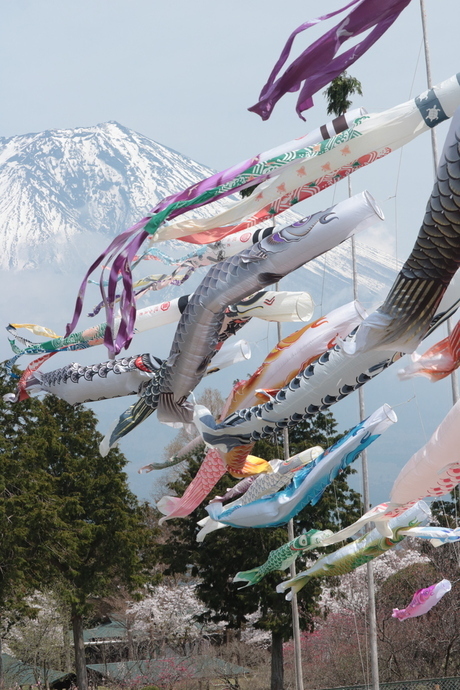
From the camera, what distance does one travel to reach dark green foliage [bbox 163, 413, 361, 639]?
2111cm

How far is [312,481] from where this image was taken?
10930mm

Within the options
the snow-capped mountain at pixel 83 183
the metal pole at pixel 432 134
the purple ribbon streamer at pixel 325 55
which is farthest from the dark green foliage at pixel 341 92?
the snow-capped mountain at pixel 83 183

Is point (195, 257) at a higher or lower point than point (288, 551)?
higher

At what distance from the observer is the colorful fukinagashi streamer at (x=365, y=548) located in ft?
37.1

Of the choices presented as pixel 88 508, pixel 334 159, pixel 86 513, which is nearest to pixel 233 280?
pixel 334 159

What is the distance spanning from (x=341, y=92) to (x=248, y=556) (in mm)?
9863

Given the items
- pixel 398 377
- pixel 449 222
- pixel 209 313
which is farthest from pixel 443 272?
pixel 209 313

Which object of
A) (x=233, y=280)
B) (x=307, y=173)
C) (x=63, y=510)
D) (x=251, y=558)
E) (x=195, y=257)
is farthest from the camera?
(x=63, y=510)

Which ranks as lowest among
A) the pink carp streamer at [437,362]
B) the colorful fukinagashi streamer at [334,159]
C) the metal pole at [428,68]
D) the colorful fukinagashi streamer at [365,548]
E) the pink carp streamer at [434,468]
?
the colorful fukinagashi streamer at [365,548]

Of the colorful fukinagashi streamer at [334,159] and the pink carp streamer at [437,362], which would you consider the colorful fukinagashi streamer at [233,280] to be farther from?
the pink carp streamer at [437,362]

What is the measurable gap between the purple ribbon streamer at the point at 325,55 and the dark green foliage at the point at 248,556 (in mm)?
15510

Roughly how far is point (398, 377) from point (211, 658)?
18.2 meters

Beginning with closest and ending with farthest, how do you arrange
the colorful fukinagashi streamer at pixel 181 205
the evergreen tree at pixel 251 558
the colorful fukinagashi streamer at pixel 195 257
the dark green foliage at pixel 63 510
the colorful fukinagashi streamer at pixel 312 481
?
the colorful fukinagashi streamer at pixel 181 205 < the colorful fukinagashi streamer at pixel 312 481 < the colorful fukinagashi streamer at pixel 195 257 < the dark green foliage at pixel 63 510 < the evergreen tree at pixel 251 558

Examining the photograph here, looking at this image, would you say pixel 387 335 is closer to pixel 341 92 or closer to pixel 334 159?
pixel 334 159
